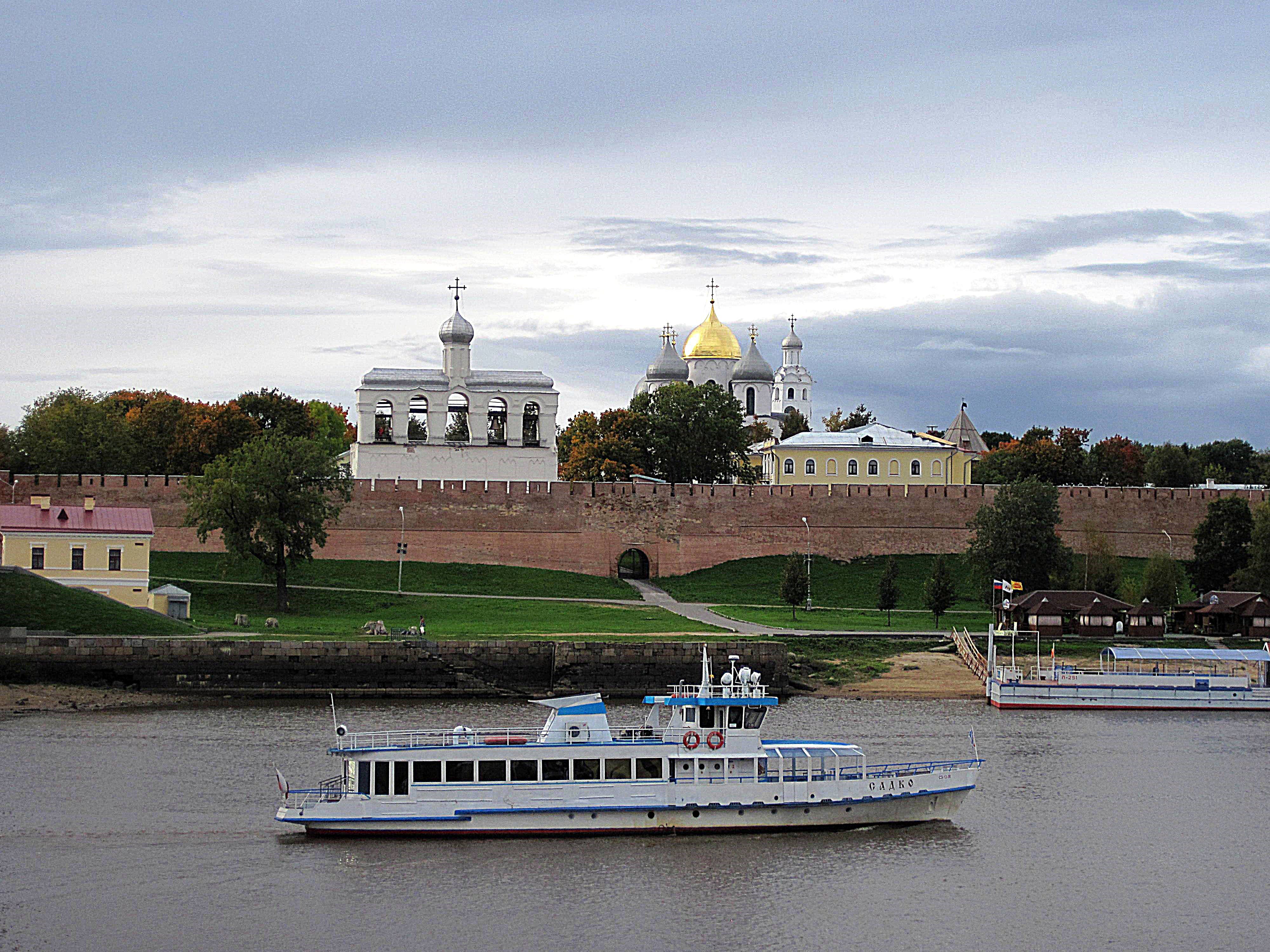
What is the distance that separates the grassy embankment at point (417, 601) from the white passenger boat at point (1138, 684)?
28.7 ft

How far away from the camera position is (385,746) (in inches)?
1189

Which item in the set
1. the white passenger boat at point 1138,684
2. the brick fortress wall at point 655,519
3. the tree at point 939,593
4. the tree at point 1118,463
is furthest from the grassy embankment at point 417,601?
the tree at point 1118,463

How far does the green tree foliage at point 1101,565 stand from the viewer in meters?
62.0

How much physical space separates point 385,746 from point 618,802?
4.08 meters

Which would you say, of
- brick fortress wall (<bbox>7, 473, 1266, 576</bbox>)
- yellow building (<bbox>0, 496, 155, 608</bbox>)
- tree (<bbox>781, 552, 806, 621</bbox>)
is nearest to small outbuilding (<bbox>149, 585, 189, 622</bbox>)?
yellow building (<bbox>0, 496, 155, 608</bbox>)

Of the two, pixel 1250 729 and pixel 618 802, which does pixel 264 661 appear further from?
pixel 1250 729

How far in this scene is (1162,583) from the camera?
60406mm

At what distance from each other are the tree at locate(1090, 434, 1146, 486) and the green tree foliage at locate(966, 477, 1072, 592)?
45230 millimetres

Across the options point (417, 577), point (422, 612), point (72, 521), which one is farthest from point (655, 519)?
point (72, 521)

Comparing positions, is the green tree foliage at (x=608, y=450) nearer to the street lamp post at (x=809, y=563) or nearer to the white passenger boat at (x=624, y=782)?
the street lamp post at (x=809, y=563)

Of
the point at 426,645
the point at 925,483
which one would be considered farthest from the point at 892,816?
the point at 925,483

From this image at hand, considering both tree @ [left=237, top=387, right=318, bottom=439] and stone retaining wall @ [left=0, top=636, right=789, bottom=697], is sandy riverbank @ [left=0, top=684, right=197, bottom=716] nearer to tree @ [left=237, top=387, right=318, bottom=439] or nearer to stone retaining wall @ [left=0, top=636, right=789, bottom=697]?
stone retaining wall @ [left=0, top=636, right=789, bottom=697]

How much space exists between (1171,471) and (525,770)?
88.4 metres

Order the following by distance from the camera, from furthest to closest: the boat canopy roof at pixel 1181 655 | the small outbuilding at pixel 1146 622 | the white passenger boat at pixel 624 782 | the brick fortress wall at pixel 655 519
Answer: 1. the brick fortress wall at pixel 655 519
2. the small outbuilding at pixel 1146 622
3. the boat canopy roof at pixel 1181 655
4. the white passenger boat at pixel 624 782
